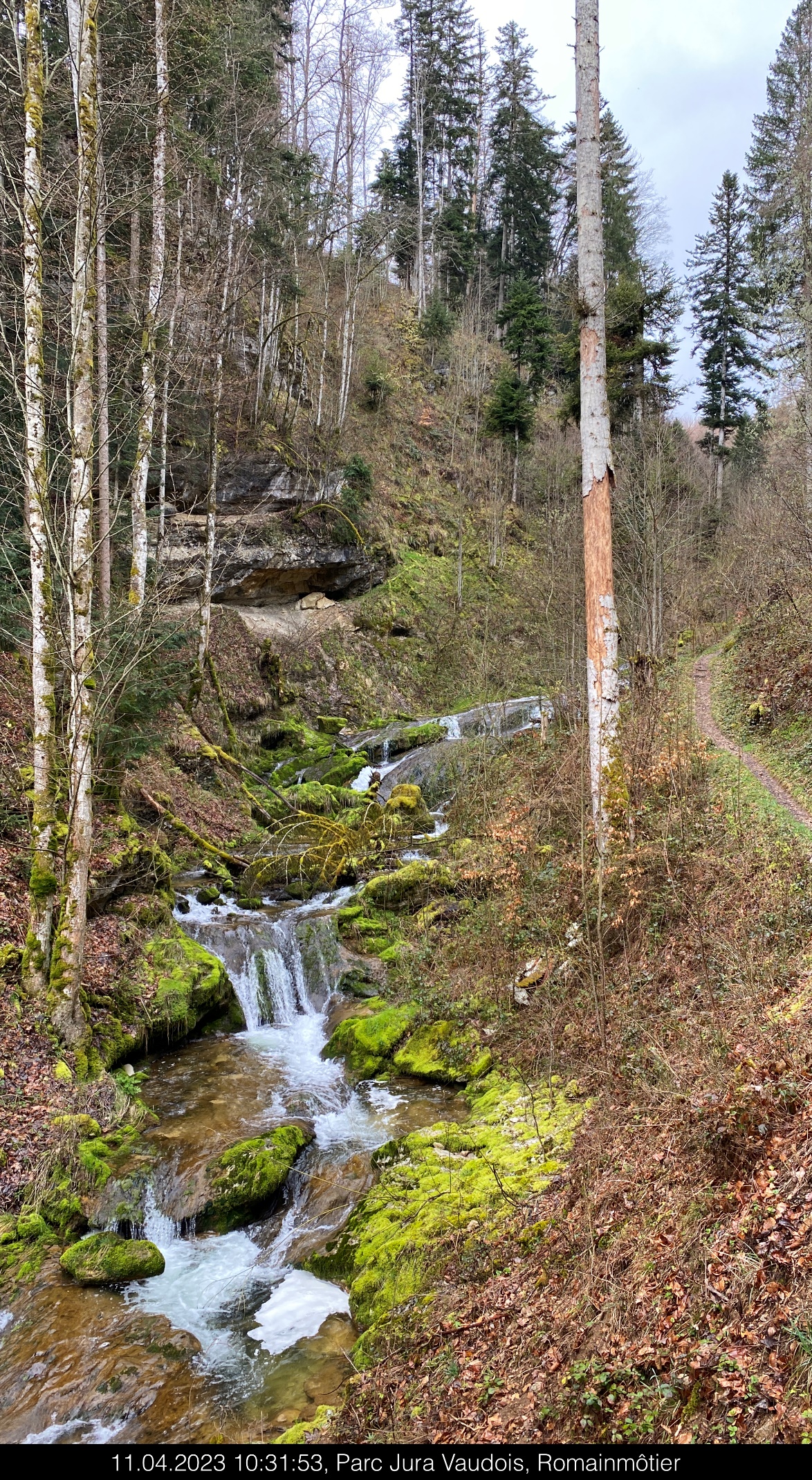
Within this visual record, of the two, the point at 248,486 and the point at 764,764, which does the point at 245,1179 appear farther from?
the point at 248,486

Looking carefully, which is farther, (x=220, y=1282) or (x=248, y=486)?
(x=248, y=486)

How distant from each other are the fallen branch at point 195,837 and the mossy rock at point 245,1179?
6669 millimetres

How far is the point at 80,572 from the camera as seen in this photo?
772 centimetres

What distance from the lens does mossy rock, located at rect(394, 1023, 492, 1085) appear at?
27.1 feet

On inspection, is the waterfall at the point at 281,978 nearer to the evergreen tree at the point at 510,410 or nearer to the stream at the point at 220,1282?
the stream at the point at 220,1282

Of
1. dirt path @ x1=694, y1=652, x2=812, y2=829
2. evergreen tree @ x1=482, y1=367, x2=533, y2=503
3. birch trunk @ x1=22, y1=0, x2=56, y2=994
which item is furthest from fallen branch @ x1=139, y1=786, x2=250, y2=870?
evergreen tree @ x1=482, y1=367, x2=533, y2=503

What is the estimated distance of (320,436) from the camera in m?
25.7

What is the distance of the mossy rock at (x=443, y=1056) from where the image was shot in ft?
27.1

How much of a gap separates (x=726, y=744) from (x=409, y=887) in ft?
19.4

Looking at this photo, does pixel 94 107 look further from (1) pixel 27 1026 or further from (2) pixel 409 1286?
(2) pixel 409 1286

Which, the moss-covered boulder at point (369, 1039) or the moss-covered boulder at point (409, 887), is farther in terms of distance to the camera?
the moss-covered boulder at point (409, 887)

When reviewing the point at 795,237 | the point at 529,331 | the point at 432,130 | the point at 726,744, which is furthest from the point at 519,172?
the point at 726,744

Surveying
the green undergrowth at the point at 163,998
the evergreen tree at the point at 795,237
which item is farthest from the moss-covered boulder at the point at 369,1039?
the evergreen tree at the point at 795,237

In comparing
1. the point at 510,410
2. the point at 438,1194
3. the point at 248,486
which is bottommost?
the point at 438,1194
